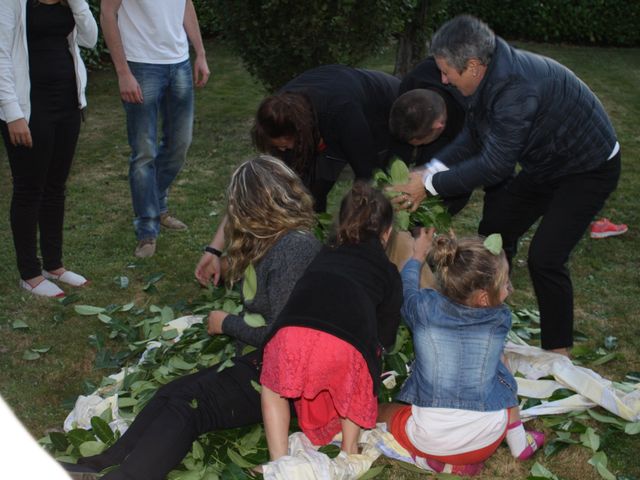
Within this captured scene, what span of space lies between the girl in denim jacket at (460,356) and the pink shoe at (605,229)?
3.15 metres

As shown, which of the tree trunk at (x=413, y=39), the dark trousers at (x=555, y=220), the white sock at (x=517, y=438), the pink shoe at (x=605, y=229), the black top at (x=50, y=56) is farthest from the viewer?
the tree trunk at (x=413, y=39)

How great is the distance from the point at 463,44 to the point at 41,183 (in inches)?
105

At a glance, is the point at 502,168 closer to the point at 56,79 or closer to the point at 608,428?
the point at 608,428

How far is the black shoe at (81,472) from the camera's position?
9.44 ft

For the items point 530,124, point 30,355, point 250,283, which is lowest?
point 30,355

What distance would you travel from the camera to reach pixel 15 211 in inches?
190

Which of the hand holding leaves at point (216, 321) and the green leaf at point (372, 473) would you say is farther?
the hand holding leaves at point (216, 321)

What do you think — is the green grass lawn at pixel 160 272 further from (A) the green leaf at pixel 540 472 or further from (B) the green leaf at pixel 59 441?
(B) the green leaf at pixel 59 441

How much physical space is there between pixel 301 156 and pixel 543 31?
11.6m

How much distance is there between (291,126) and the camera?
155 inches

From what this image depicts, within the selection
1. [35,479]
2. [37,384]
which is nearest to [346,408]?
[35,479]

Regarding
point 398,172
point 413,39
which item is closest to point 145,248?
point 398,172

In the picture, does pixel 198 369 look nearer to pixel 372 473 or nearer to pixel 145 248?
pixel 372 473

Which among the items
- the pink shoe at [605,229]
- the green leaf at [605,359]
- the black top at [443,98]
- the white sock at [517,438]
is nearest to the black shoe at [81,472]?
the white sock at [517,438]
